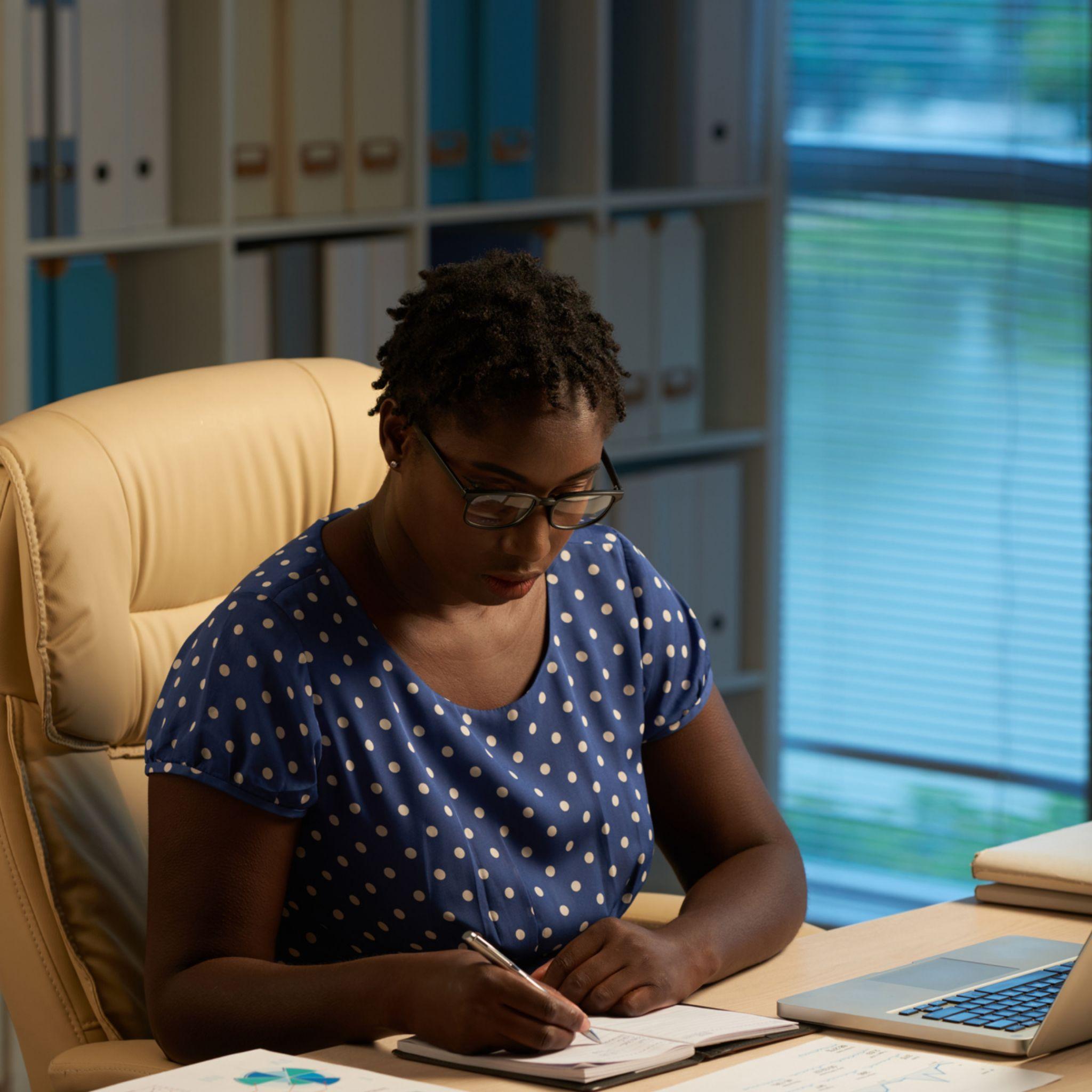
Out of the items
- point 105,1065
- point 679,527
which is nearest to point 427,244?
point 679,527

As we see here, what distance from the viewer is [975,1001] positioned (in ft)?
4.16

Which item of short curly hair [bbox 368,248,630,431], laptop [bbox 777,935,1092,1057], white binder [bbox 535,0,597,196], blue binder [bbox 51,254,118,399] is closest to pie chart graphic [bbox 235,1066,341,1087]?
laptop [bbox 777,935,1092,1057]

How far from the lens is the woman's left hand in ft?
4.27

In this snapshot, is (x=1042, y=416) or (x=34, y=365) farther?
(x=1042, y=416)

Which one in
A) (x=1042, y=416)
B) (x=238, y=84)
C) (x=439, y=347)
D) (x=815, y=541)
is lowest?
(x=815, y=541)

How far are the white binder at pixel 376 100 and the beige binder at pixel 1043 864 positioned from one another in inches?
65.9

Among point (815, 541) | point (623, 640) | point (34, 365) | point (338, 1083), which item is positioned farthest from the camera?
point (815, 541)

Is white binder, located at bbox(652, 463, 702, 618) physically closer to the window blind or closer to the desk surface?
the window blind

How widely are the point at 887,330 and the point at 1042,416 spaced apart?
37 cm

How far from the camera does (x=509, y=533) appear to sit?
139 centimetres

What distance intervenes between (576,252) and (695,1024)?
6.92 feet

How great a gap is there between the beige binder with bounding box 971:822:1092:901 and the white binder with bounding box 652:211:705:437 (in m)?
1.89

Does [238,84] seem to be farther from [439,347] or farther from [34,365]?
[439,347]

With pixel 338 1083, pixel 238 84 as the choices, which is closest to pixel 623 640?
pixel 338 1083
